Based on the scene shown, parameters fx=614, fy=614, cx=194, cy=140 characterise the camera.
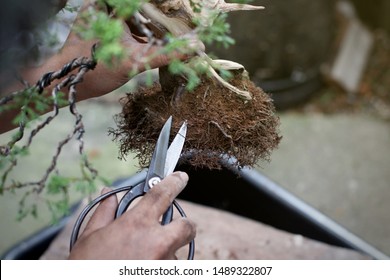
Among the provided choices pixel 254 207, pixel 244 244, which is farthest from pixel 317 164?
pixel 244 244

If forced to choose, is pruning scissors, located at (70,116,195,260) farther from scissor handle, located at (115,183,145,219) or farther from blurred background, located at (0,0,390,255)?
blurred background, located at (0,0,390,255)

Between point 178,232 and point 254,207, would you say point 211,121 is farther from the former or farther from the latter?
point 254,207

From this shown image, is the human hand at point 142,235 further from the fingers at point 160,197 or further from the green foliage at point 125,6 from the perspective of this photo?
the green foliage at point 125,6

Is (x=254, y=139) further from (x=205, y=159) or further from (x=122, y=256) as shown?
(x=122, y=256)

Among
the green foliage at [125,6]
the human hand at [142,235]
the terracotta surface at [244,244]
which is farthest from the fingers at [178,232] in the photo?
the terracotta surface at [244,244]

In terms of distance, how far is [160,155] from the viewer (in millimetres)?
793

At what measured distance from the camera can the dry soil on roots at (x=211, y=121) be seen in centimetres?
82

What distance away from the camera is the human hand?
27.7 inches

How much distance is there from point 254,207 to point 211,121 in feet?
2.43

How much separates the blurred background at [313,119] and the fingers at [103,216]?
1267 millimetres

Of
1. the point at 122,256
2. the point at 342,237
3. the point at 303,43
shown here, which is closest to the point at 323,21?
the point at 303,43

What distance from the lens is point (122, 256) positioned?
27.7 inches

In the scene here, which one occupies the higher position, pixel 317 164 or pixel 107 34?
pixel 107 34

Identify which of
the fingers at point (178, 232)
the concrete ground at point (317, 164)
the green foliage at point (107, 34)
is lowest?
the concrete ground at point (317, 164)
